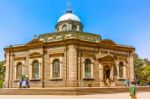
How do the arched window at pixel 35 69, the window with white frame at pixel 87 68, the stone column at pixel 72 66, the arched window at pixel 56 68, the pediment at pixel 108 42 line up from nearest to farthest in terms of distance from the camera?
the stone column at pixel 72 66 < the window with white frame at pixel 87 68 < the arched window at pixel 56 68 < the arched window at pixel 35 69 < the pediment at pixel 108 42

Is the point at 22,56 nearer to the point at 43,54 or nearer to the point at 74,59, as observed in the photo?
the point at 43,54

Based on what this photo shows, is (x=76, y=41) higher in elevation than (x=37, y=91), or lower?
higher

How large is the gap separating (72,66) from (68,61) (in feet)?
2.65

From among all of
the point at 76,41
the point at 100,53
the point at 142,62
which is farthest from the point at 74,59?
the point at 142,62

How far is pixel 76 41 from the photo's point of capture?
2956 centimetres

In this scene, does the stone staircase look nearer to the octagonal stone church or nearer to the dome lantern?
the octagonal stone church

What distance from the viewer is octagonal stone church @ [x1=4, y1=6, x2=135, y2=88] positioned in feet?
97.5

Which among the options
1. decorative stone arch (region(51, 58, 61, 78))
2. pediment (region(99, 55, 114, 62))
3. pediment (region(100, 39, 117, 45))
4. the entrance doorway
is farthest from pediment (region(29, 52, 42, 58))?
the entrance doorway

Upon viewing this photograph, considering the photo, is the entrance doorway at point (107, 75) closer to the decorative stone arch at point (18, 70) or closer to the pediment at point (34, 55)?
the pediment at point (34, 55)

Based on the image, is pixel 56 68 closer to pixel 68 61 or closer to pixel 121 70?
pixel 68 61

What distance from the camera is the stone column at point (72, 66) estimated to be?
29.0 m

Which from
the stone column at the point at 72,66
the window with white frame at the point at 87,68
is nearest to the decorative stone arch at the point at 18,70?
the stone column at the point at 72,66

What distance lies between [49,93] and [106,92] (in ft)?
16.6

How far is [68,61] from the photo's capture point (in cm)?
2967
